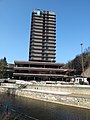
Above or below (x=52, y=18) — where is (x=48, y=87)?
below

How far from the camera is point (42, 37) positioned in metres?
189

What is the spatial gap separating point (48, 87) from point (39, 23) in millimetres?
116742

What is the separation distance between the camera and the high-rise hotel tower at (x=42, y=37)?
184 meters

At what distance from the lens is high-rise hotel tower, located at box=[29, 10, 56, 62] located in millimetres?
183625

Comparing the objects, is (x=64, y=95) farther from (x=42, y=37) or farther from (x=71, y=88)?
(x=42, y=37)

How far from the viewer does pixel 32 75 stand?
151 meters

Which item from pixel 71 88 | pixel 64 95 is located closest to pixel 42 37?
pixel 71 88

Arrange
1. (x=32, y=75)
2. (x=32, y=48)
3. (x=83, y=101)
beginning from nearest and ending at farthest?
1. (x=83, y=101)
2. (x=32, y=75)
3. (x=32, y=48)

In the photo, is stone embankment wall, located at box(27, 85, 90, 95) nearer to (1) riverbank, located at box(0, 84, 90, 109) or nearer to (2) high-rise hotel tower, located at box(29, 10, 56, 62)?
(1) riverbank, located at box(0, 84, 90, 109)

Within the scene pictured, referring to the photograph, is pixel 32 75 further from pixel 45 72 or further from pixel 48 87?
pixel 48 87

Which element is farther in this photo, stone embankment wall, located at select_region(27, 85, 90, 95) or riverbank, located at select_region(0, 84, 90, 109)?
stone embankment wall, located at select_region(27, 85, 90, 95)

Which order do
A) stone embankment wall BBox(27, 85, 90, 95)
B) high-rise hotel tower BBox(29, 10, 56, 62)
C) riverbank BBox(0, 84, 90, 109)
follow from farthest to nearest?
high-rise hotel tower BBox(29, 10, 56, 62) < stone embankment wall BBox(27, 85, 90, 95) < riverbank BBox(0, 84, 90, 109)

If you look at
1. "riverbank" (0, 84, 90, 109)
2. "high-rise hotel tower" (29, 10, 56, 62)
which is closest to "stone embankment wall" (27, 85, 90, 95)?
"riverbank" (0, 84, 90, 109)

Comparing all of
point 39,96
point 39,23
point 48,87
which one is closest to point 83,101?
point 39,96
